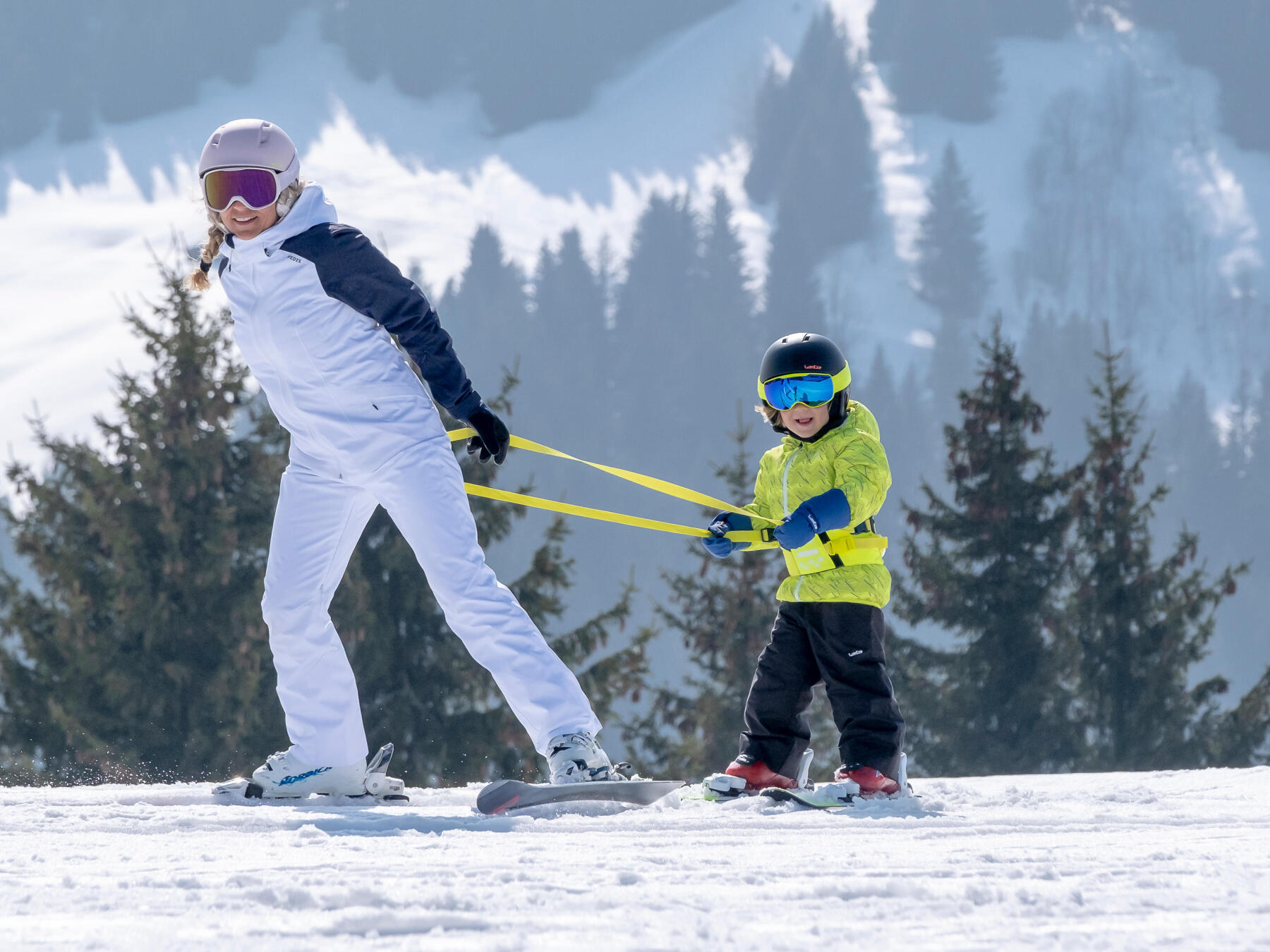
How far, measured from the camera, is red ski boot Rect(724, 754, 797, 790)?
13.7 ft

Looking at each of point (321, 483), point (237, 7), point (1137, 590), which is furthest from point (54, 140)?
point (321, 483)

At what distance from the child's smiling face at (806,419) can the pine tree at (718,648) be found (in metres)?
18.1

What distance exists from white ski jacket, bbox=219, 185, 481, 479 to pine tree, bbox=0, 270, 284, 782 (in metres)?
15.1

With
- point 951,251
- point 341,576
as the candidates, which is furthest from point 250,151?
point 951,251

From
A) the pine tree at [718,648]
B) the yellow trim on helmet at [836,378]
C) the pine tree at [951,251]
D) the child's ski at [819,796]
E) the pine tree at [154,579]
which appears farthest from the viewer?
the pine tree at [951,251]

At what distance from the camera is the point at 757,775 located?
4184mm

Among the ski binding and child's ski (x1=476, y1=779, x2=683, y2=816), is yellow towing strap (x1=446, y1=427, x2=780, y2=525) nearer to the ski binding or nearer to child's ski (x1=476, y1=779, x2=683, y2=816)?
child's ski (x1=476, y1=779, x2=683, y2=816)

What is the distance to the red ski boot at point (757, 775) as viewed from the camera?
416cm

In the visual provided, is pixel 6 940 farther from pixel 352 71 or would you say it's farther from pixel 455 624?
pixel 352 71

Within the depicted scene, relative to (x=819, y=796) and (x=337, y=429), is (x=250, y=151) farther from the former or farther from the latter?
(x=819, y=796)

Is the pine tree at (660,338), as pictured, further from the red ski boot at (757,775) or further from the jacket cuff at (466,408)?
the jacket cuff at (466,408)

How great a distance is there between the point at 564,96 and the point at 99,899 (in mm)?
172120

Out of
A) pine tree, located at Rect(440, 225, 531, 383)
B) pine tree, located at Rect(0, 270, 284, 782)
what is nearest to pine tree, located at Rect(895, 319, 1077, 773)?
pine tree, located at Rect(0, 270, 284, 782)

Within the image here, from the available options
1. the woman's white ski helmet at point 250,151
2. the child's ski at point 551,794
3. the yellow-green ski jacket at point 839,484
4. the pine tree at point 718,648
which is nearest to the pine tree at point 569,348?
the pine tree at point 718,648
